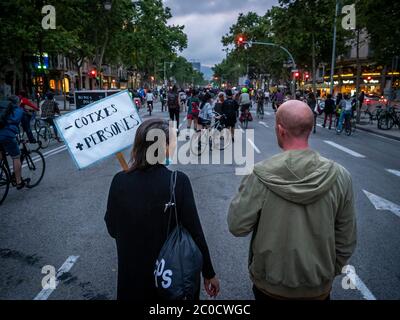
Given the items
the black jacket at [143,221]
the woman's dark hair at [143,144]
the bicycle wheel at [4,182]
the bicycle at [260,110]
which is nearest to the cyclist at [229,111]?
the bicycle wheel at [4,182]

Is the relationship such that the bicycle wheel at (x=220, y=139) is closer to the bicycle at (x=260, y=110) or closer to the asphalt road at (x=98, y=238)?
the asphalt road at (x=98, y=238)

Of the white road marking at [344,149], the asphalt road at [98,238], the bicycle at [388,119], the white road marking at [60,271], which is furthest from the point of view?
the bicycle at [388,119]

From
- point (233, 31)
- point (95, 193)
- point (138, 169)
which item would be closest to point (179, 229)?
point (138, 169)

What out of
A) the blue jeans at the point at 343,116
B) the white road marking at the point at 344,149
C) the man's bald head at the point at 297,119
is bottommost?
the white road marking at the point at 344,149

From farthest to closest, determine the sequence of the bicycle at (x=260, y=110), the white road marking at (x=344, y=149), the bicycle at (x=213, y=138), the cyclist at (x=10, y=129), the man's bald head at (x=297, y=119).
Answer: the bicycle at (x=260, y=110) → the bicycle at (x=213, y=138) → the white road marking at (x=344, y=149) → the cyclist at (x=10, y=129) → the man's bald head at (x=297, y=119)

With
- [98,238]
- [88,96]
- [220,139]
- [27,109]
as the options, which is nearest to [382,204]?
[98,238]

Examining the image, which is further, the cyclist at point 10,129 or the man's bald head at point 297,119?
the cyclist at point 10,129

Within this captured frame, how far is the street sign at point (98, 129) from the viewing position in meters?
3.37

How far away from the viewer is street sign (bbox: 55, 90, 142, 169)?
11.1ft

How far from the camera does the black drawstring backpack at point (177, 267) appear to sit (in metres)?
1.98

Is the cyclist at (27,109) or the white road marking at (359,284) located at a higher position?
the cyclist at (27,109)

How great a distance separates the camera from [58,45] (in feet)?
71.3

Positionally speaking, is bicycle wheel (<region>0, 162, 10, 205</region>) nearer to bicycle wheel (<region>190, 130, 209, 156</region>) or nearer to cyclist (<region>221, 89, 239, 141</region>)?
bicycle wheel (<region>190, 130, 209, 156</region>)
